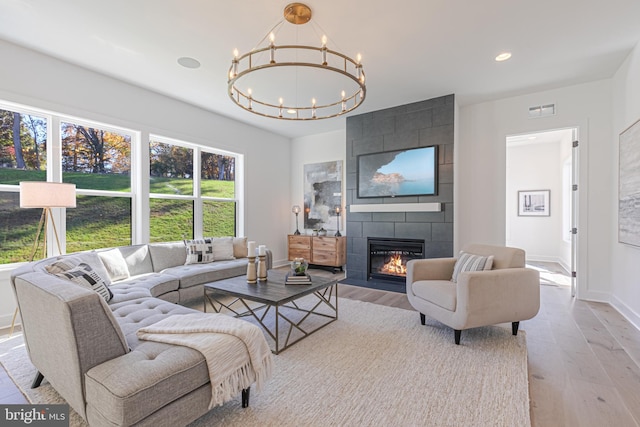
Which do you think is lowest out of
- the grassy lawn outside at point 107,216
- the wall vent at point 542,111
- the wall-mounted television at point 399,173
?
the grassy lawn outside at point 107,216

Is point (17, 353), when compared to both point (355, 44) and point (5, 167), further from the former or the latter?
point (355, 44)

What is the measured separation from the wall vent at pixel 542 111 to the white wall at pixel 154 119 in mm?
4505

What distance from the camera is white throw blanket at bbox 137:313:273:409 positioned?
1.51 meters

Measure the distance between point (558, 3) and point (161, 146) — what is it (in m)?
4.91

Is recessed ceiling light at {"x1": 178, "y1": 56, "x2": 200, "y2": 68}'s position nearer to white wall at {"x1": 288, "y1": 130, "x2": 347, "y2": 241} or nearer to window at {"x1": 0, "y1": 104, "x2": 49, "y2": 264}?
window at {"x1": 0, "y1": 104, "x2": 49, "y2": 264}

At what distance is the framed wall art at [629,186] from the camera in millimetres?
2946

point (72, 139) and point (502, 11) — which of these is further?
point (72, 139)

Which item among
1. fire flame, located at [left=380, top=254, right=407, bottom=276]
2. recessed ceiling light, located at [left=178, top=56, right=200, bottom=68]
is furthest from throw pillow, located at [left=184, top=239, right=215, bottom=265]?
fire flame, located at [left=380, top=254, right=407, bottom=276]

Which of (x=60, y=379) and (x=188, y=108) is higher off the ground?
(x=188, y=108)

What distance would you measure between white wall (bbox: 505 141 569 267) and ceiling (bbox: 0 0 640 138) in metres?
3.54

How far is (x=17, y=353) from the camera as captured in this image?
7.78ft

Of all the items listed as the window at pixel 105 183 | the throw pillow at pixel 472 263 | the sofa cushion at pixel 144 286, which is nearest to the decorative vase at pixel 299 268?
the sofa cushion at pixel 144 286

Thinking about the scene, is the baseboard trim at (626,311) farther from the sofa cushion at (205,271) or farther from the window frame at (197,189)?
the window frame at (197,189)

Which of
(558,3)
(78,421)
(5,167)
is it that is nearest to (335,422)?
(78,421)
